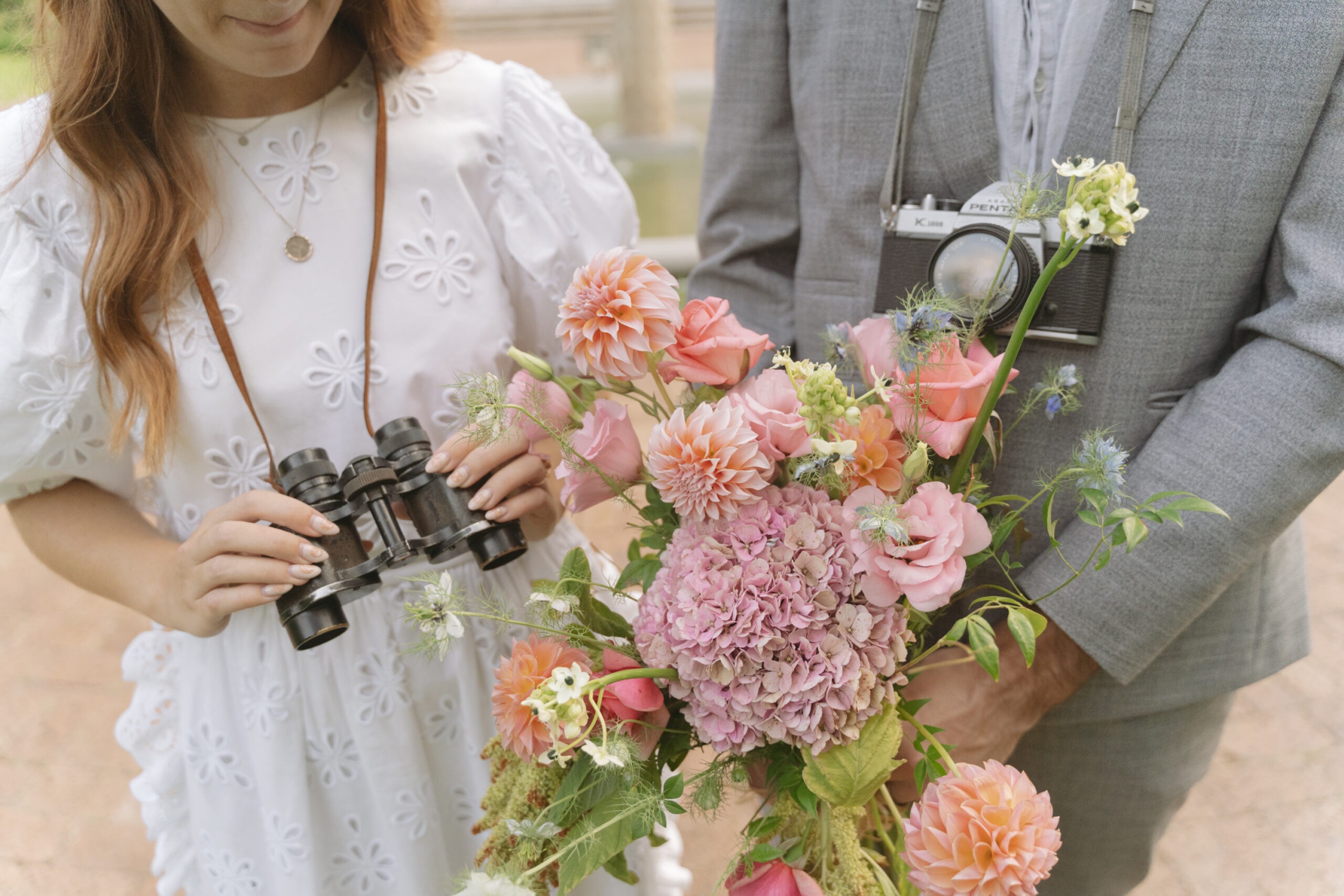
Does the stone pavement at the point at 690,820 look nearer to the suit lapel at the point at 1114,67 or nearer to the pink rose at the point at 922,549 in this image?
the pink rose at the point at 922,549

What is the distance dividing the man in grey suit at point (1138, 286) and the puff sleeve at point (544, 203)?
167 mm

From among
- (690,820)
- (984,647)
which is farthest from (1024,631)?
(690,820)

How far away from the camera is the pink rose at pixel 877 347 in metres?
0.76

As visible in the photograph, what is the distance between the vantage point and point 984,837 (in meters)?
0.61

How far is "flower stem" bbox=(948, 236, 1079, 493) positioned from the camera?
646 mm

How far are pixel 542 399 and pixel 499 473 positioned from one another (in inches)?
6.9

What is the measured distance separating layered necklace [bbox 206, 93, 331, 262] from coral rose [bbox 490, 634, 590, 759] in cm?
62

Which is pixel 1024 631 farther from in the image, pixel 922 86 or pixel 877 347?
pixel 922 86

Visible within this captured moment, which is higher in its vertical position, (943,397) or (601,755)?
(943,397)

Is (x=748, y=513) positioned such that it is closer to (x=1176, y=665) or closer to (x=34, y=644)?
(x=1176, y=665)

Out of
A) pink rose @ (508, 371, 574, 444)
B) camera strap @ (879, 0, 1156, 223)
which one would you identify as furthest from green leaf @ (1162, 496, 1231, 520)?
pink rose @ (508, 371, 574, 444)

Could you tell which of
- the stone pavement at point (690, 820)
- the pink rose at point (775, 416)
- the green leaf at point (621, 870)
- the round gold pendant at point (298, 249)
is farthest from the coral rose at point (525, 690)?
the stone pavement at point (690, 820)

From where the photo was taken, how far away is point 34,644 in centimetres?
291

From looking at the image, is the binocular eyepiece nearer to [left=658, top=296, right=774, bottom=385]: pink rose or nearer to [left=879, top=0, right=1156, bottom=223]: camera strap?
[left=658, top=296, right=774, bottom=385]: pink rose
